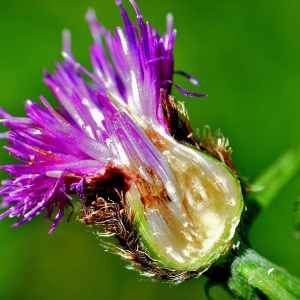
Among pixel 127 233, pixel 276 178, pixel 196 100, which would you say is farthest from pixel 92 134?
pixel 196 100

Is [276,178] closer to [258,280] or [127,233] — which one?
[258,280]

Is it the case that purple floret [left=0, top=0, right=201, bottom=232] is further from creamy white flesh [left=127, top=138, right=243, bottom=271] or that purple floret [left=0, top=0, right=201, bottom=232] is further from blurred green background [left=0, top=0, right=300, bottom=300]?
blurred green background [left=0, top=0, right=300, bottom=300]

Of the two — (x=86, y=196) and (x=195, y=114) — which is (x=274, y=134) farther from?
(x=86, y=196)

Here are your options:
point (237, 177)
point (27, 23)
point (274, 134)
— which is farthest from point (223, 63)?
point (237, 177)

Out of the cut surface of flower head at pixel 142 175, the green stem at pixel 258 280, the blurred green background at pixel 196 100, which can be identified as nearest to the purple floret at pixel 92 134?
the cut surface of flower head at pixel 142 175

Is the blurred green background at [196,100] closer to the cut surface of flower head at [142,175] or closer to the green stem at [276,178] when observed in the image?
the green stem at [276,178]
